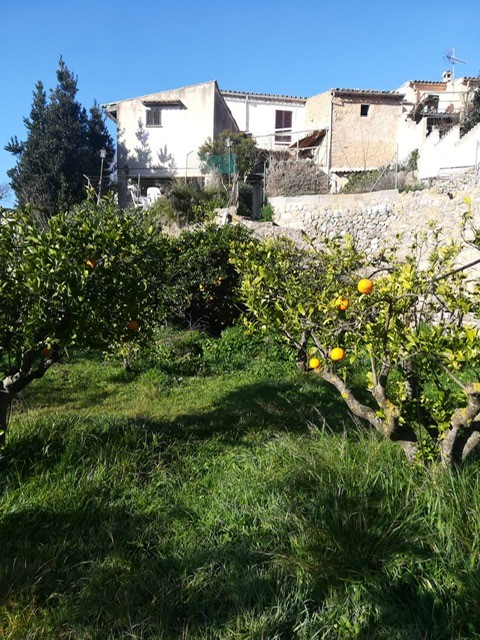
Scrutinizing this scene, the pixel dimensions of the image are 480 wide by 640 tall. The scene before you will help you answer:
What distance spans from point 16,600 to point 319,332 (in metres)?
2.35

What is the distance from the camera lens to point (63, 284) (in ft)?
10.3

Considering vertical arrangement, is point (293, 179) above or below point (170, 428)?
above

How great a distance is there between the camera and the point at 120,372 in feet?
21.4

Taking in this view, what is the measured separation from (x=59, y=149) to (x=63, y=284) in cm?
2242

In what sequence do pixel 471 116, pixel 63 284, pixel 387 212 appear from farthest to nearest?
pixel 471 116 < pixel 387 212 < pixel 63 284

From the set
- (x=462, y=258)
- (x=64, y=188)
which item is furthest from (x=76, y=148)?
(x=462, y=258)

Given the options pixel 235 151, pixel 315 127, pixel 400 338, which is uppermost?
pixel 315 127

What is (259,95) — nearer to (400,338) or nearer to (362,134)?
(362,134)

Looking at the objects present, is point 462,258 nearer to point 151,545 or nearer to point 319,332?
point 319,332

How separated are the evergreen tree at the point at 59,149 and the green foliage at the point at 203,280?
45.3ft

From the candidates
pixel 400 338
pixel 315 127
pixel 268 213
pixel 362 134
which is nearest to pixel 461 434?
pixel 400 338

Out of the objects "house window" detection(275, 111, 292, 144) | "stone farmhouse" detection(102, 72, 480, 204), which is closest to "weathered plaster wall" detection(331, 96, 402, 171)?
"stone farmhouse" detection(102, 72, 480, 204)

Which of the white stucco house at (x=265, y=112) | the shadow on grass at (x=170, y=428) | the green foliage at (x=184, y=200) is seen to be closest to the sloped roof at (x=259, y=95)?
the white stucco house at (x=265, y=112)

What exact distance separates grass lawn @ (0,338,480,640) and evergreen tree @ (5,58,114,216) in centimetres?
1977
